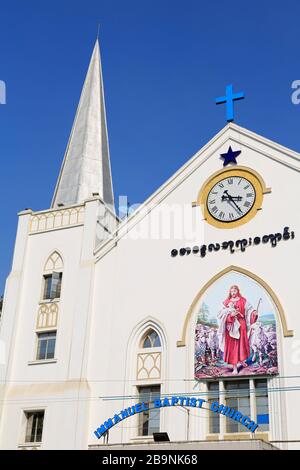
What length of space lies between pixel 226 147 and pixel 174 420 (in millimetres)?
11717

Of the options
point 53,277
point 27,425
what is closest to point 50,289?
point 53,277

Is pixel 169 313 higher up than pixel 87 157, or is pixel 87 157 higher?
pixel 87 157

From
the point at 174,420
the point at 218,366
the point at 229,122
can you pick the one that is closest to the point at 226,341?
the point at 218,366

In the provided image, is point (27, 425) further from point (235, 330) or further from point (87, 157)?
point (87, 157)

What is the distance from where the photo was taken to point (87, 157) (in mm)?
36875

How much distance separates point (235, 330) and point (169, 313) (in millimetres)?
2985

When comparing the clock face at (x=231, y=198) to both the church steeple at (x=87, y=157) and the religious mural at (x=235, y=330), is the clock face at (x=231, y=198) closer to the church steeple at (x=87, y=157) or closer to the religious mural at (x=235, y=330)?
the religious mural at (x=235, y=330)

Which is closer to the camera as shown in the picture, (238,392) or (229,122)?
(238,392)

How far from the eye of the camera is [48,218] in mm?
31016

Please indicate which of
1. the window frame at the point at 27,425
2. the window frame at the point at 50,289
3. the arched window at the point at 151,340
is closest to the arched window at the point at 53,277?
the window frame at the point at 50,289

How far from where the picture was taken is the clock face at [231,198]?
2677 cm
